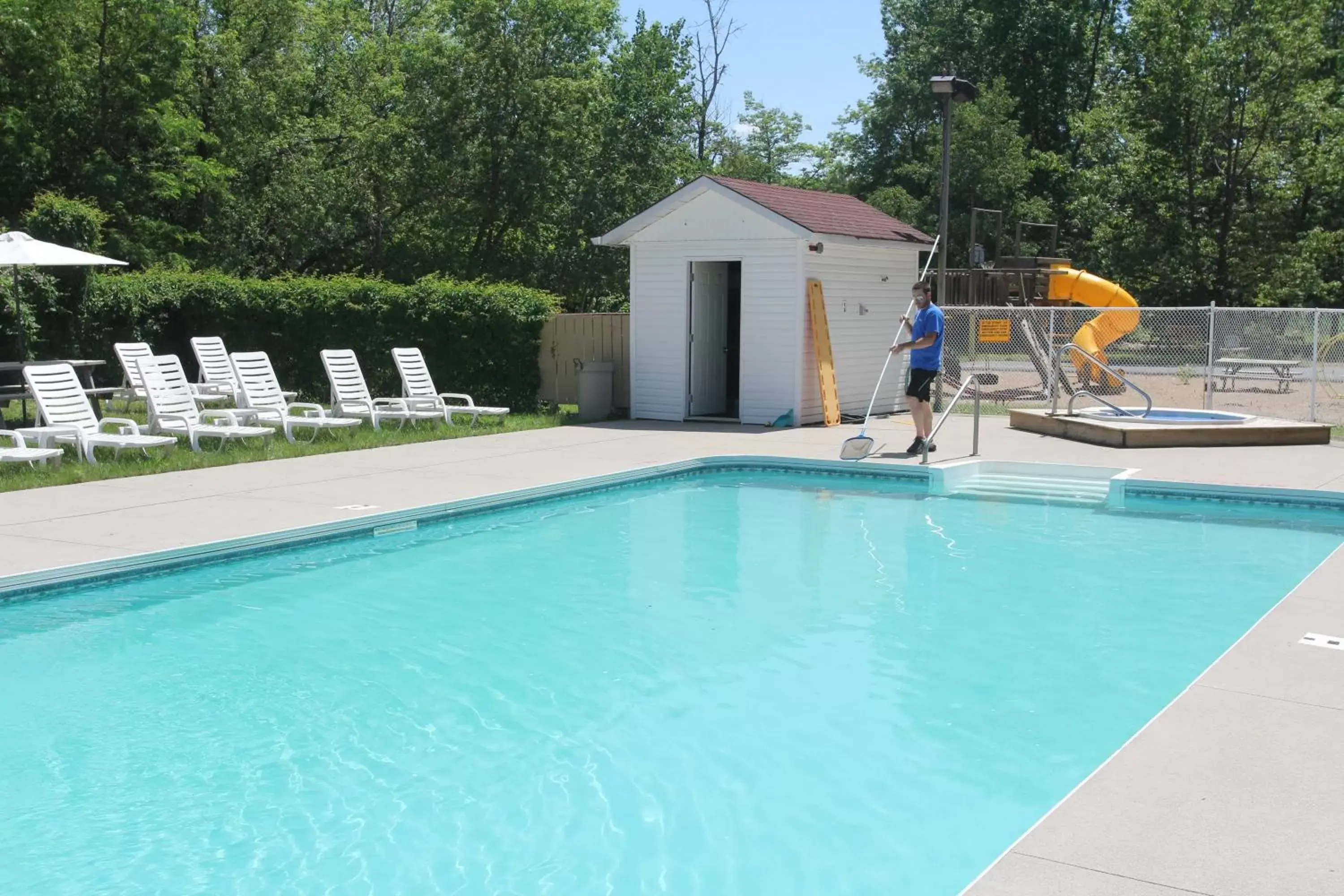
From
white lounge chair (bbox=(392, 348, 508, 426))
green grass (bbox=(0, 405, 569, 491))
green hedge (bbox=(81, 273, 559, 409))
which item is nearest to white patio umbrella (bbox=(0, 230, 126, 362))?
green grass (bbox=(0, 405, 569, 491))

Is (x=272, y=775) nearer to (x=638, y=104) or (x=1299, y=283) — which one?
(x=638, y=104)

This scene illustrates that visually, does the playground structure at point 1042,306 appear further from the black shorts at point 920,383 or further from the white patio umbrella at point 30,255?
the white patio umbrella at point 30,255

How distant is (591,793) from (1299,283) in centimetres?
3019

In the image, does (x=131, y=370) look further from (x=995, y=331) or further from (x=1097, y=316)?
(x=1097, y=316)

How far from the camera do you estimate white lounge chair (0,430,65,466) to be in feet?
36.0

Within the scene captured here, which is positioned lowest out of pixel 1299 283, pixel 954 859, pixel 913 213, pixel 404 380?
pixel 954 859

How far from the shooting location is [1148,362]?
2425 cm

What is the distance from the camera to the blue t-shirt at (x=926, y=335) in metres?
12.4

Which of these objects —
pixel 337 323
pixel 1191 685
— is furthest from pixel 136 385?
pixel 1191 685

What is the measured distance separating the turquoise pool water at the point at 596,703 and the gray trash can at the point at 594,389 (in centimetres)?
682

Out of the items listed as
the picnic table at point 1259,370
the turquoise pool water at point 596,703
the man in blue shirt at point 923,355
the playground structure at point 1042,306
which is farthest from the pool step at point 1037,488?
the picnic table at point 1259,370

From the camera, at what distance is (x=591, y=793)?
15.4ft

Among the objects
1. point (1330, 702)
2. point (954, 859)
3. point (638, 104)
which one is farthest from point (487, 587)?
point (638, 104)

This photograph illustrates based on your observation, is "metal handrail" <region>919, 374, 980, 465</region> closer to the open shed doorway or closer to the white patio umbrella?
the open shed doorway
